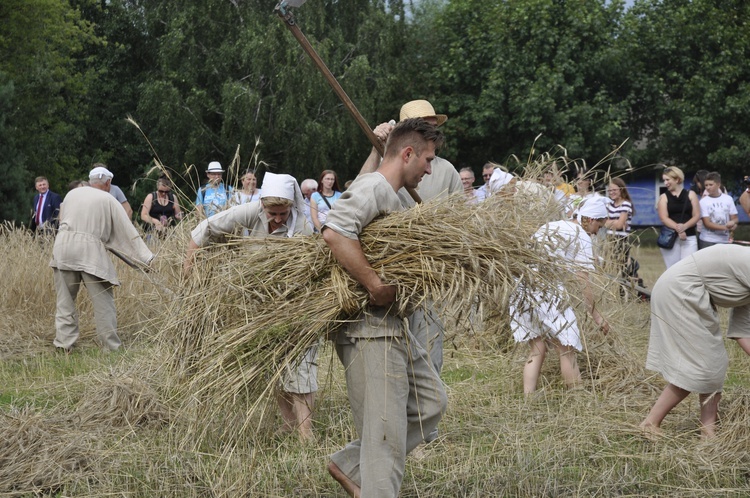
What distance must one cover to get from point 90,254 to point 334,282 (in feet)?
18.7

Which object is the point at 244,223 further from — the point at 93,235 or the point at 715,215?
the point at 715,215

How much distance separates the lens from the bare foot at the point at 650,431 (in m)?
5.49

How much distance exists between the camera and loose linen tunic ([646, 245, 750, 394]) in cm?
555

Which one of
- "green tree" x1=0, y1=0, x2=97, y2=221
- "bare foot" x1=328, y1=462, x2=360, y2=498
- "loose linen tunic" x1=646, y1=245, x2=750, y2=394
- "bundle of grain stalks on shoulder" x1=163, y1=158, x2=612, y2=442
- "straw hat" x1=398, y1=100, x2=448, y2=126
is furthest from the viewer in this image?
"green tree" x1=0, y1=0, x2=97, y2=221

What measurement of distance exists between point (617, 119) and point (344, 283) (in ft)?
96.4

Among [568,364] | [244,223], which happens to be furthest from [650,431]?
[244,223]

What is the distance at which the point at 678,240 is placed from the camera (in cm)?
1198

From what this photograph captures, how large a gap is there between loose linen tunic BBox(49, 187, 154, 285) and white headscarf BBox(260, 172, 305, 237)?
401 centimetres

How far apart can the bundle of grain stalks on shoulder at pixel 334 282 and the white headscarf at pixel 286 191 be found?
0.74 metres

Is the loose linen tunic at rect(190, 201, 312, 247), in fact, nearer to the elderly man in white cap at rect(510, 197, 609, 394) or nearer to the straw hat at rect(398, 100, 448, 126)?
the straw hat at rect(398, 100, 448, 126)

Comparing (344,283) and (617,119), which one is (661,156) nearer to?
(617,119)

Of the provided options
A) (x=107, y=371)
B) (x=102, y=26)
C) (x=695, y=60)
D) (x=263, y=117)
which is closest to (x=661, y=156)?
(x=695, y=60)

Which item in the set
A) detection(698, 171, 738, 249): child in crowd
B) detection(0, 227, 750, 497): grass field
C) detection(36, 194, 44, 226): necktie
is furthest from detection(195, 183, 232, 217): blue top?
detection(36, 194, 44, 226): necktie

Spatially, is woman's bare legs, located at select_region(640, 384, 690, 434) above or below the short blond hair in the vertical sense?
below
